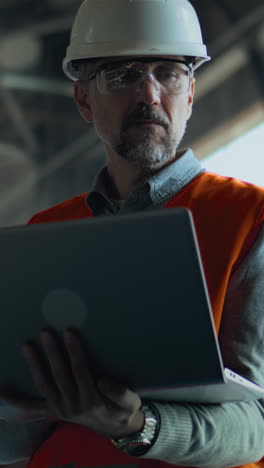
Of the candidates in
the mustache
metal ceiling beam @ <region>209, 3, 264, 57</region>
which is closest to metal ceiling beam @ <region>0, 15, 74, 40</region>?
metal ceiling beam @ <region>209, 3, 264, 57</region>

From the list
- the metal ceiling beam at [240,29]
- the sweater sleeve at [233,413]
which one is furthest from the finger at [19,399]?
the metal ceiling beam at [240,29]

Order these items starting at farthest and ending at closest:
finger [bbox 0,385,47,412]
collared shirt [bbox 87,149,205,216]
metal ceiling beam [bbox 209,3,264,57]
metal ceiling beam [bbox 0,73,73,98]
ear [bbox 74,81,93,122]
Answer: metal ceiling beam [bbox 0,73,73,98] < metal ceiling beam [bbox 209,3,264,57] < ear [bbox 74,81,93,122] < collared shirt [bbox 87,149,205,216] < finger [bbox 0,385,47,412]

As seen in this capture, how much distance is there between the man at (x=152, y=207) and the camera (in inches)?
53.0

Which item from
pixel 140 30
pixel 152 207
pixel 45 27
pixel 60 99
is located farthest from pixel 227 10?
pixel 152 207

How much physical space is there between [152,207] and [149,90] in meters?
0.33

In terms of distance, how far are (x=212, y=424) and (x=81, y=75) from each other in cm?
126

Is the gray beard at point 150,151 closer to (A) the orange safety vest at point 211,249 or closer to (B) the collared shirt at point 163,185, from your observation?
(B) the collared shirt at point 163,185

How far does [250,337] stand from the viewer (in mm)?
1590

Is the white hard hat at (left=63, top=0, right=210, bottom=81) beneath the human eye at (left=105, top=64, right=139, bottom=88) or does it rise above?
above

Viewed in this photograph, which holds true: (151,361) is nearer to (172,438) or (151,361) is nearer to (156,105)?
(172,438)

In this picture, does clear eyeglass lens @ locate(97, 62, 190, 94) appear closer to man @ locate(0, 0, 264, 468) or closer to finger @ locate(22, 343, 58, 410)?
man @ locate(0, 0, 264, 468)

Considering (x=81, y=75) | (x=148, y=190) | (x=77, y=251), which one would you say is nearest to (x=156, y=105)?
(x=148, y=190)

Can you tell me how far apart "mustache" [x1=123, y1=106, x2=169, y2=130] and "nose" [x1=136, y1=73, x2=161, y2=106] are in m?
0.02

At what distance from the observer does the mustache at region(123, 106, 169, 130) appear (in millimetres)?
2000
